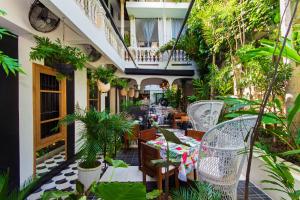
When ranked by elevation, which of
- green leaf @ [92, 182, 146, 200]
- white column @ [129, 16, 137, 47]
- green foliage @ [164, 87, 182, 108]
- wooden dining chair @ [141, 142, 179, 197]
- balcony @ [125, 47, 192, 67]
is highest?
white column @ [129, 16, 137, 47]

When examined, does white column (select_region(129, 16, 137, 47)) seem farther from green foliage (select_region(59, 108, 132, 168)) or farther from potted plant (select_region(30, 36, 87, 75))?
green foliage (select_region(59, 108, 132, 168))

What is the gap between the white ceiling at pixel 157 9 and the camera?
28.0 feet

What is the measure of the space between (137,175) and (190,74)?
235 inches

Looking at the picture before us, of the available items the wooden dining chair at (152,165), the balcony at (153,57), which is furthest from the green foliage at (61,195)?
the balcony at (153,57)

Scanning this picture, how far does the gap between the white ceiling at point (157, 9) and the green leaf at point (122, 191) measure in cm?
920

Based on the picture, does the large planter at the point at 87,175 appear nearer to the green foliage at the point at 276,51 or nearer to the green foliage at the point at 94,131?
the green foliage at the point at 94,131

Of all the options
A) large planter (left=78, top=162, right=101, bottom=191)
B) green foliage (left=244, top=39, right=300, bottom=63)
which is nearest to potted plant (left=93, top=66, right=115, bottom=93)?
large planter (left=78, top=162, right=101, bottom=191)

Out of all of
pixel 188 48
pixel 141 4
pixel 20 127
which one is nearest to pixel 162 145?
pixel 20 127

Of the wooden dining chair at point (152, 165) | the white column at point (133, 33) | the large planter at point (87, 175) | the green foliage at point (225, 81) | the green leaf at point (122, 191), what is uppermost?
the white column at point (133, 33)

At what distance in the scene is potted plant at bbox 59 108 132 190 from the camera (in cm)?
296

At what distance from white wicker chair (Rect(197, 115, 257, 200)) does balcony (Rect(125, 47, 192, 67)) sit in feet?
21.2

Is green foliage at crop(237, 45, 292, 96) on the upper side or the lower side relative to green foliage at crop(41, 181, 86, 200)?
upper

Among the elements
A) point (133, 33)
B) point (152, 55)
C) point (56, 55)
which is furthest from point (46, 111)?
point (133, 33)

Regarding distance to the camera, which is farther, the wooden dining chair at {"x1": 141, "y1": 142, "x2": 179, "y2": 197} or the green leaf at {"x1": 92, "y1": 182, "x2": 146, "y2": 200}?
the wooden dining chair at {"x1": 141, "y1": 142, "x2": 179, "y2": 197}
